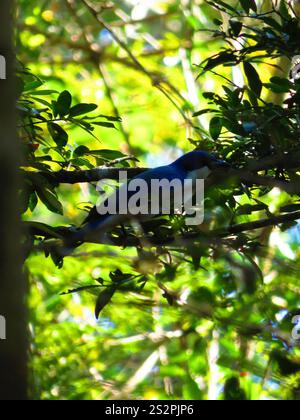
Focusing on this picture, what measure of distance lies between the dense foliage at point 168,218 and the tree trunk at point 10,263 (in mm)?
741

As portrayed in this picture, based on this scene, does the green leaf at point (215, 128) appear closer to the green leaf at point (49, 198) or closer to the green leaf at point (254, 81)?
the green leaf at point (254, 81)

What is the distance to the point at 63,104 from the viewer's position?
3047 millimetres

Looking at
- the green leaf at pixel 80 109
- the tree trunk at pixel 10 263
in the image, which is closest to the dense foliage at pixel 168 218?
the green leaf at pixel 80 109

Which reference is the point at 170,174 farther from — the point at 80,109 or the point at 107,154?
the point at 80,109

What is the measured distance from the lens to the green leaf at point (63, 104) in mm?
3029

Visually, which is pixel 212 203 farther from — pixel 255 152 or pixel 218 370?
pixel 218 370

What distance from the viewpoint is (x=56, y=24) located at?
721 centimetres

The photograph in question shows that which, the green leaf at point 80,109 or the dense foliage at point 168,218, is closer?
the dense foliage at point 168,218

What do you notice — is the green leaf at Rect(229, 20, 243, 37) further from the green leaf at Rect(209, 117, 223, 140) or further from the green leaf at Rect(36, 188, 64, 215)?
the green leaf at Rect(36, 188, 64, 215)

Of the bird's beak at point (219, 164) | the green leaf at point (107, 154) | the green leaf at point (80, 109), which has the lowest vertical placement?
the bird's beak at point (219, 164)

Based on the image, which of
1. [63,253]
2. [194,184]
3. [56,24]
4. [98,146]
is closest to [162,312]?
[194,184]

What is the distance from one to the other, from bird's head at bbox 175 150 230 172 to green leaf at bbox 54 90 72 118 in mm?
621

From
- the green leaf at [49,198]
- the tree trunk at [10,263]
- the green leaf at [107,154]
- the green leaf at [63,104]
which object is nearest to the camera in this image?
the tree trunk at [10,263]

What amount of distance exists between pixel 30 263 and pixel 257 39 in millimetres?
2661
